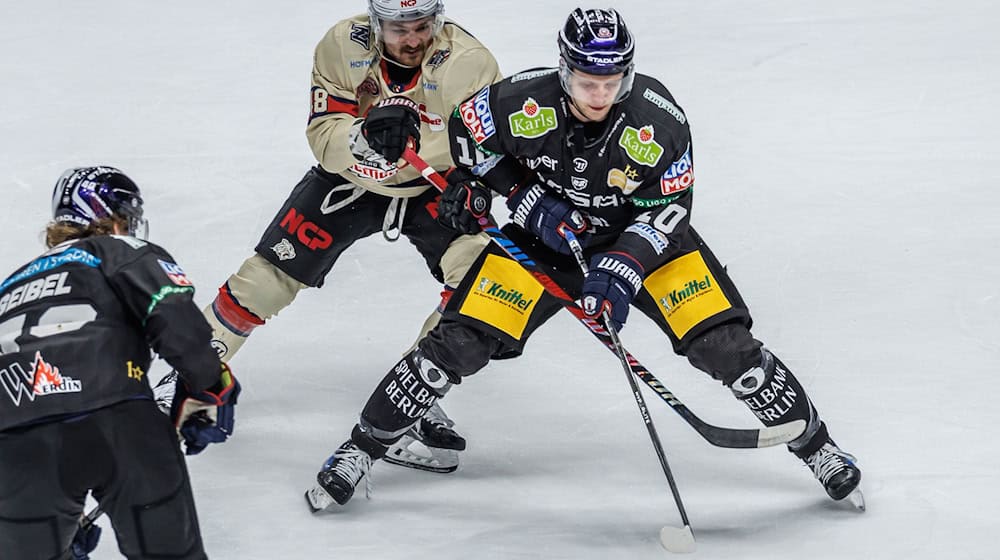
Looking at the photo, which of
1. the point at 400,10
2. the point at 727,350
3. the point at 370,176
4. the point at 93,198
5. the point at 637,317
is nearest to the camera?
the point at 93,198

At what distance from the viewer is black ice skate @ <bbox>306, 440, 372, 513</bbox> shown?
365cm

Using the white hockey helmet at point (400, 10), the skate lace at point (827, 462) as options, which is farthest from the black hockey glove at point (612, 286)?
the white hockey helmet at point (400, 10)

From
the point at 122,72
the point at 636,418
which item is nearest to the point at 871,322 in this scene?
the point at 636,418

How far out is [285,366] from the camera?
457 cm

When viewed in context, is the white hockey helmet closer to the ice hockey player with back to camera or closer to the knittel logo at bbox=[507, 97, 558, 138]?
the ice hockey player with back to camera

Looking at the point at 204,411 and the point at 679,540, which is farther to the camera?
the point at 679,540

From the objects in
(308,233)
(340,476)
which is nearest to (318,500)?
(340,476)

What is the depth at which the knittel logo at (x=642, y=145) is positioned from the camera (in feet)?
11.6

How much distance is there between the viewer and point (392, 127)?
3781 mm

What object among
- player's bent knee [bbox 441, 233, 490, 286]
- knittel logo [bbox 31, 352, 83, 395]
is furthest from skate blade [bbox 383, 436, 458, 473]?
knittel logo [bbox 31, 352, 83, 395]

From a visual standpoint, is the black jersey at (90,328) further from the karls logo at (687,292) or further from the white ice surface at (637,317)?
the karls logo at (687,292)

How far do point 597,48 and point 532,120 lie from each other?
0.28 m

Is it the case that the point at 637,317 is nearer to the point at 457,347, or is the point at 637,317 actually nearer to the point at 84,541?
the point at 457,347

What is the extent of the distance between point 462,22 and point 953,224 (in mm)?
3103
